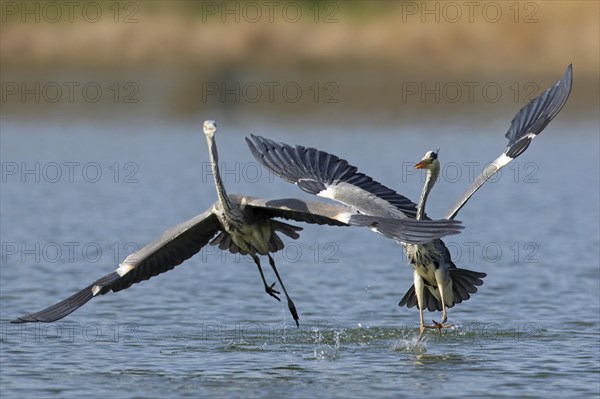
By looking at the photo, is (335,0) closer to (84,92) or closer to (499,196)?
(84,92)

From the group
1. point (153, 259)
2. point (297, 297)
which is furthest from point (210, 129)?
point (297, 297)

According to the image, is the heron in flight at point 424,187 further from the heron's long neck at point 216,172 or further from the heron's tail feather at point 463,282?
the heron's long neck at point 216,172

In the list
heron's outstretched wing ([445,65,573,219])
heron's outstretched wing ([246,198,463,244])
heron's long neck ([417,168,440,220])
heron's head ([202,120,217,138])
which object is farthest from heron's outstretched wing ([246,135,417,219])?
heron's head ([202,120,217,138])

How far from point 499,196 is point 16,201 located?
957 cm

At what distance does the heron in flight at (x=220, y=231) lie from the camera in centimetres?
1223

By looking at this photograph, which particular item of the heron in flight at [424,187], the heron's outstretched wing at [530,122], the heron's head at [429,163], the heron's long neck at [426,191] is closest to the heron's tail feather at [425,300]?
the heron in flight at [424,187]

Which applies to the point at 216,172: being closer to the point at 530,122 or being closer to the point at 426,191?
the point at 426,191

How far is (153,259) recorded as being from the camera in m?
13.6

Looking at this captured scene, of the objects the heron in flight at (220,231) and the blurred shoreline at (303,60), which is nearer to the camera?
the heron in flight at (220,231)

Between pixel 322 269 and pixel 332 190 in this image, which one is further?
pixel 322 269

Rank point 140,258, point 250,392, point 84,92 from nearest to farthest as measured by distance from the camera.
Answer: point 250,392 → point 140,258 → point 84,92

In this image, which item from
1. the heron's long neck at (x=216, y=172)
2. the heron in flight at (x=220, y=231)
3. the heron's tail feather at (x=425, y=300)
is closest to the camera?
the heron in flight at (x=220, y=231)

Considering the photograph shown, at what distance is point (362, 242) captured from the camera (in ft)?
71.2

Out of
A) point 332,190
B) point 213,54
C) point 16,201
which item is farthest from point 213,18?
point 332,190
